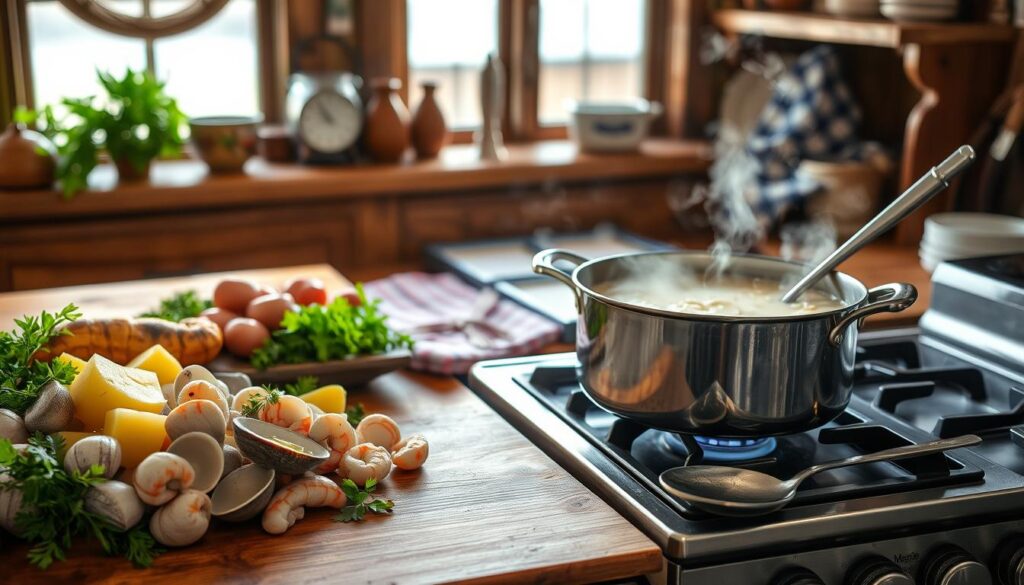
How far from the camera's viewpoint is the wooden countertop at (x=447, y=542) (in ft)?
3.56

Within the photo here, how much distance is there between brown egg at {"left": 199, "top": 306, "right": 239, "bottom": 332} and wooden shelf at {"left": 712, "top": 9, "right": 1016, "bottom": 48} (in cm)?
143

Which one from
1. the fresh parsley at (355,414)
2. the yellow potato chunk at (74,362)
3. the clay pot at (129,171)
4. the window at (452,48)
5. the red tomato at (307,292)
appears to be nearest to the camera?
the yellow potato chunk at (74,362)

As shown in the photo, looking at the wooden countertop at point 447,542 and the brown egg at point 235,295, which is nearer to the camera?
the wooden countertop at point 447,542

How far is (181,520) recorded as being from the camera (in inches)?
43.6

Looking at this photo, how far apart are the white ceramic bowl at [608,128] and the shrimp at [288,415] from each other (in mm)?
1663

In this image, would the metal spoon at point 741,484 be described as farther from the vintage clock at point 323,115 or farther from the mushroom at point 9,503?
the vintage clock at point 323,115

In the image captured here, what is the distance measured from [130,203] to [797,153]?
4.88 feet

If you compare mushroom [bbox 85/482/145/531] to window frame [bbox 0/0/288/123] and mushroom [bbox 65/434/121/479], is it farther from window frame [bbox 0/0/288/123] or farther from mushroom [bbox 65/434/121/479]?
window frame [bbox 0/0/288/123]

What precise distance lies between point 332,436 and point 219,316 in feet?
1.45

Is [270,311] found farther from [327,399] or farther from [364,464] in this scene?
[364,464]

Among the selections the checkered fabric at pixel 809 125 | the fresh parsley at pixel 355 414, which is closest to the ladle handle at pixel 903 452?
the fresh parsley at pixel 355 414

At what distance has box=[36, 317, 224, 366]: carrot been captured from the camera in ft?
4.77

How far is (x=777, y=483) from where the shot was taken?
1191 millimetres

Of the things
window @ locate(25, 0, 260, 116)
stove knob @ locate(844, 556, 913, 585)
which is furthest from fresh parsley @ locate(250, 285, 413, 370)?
window @ locate(25, 0, 260, 116)
